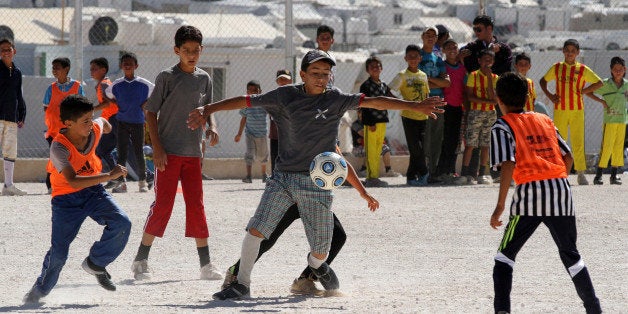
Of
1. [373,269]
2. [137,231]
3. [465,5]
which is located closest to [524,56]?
[137,231]

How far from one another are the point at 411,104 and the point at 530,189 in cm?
100

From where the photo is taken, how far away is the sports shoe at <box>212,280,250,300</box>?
6633 millimetres

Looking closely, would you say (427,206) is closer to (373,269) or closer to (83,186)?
(373,269)

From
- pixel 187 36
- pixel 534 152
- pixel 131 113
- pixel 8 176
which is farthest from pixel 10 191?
pixel 534 152

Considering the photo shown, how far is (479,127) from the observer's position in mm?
15102

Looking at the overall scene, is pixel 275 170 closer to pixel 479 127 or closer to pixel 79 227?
pixel 79 227

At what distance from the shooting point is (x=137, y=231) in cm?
1002

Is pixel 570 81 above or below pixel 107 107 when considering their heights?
above

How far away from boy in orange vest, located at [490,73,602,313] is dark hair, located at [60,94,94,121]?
90.5 inches

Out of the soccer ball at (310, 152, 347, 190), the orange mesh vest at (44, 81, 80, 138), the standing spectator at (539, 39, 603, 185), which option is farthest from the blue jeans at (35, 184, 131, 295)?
the standing spectator at (539, 39, 603, 185)

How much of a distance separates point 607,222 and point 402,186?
446cm

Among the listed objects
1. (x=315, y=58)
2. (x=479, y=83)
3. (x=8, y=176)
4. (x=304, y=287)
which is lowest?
(x=8, y=176)

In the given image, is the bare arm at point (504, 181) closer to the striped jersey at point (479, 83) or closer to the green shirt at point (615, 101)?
the striped jersey at point (479, 83)

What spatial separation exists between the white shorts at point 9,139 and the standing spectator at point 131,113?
1.17 metres
